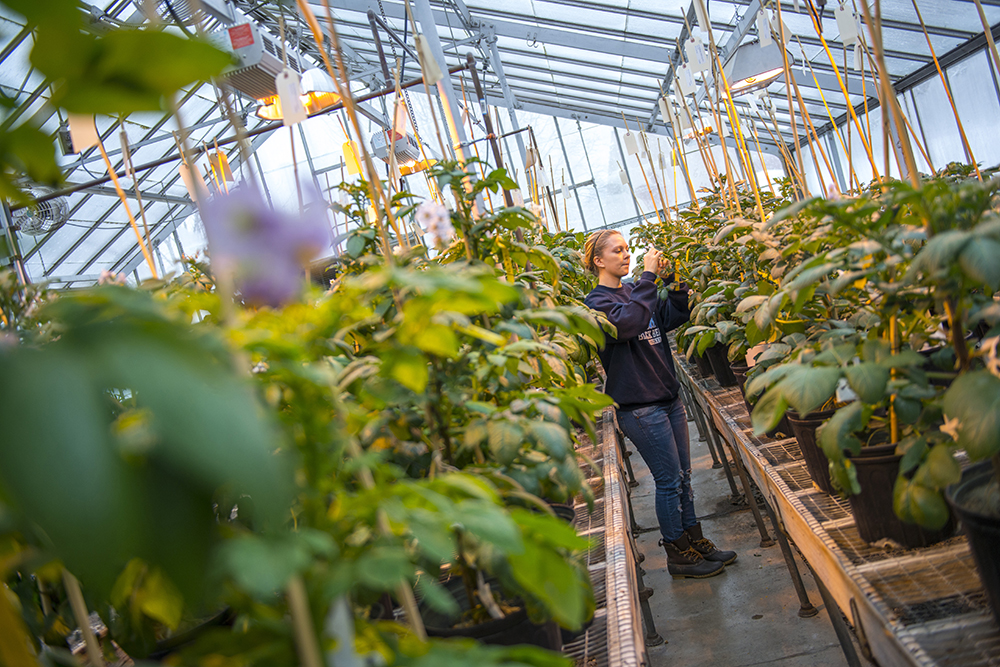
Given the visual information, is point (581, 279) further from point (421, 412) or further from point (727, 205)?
point (421, 412)

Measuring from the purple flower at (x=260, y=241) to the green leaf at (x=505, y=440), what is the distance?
424 millimetres

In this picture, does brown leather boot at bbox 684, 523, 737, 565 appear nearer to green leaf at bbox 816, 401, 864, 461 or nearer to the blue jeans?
the blue jeans

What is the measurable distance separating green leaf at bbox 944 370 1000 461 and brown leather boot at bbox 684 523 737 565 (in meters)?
1.85

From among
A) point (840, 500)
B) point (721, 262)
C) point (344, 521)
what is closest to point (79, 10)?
point (344, 521)

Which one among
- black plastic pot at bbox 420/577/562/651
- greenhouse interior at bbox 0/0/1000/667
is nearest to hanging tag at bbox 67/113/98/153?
greenhouse interior at bbox 0/0/1000/667

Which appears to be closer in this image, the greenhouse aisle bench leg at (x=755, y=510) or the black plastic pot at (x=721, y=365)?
the greenhouse aisle bench leg at (x=755, y=510)

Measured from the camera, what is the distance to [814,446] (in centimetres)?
128

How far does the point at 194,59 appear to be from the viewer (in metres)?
0.25

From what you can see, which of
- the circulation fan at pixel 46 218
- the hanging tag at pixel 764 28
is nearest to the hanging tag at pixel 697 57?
the hanging tag at pixel 764 28

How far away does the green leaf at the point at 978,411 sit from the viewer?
634 mm

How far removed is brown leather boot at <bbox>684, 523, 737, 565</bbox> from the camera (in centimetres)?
239

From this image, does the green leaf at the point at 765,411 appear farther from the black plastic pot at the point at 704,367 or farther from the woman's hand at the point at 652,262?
the black plastic pot at the point at 704,367

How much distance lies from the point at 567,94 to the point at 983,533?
9964 mm

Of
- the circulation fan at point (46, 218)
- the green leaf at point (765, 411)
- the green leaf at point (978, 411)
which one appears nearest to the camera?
the green leaf at point (978, 411)
